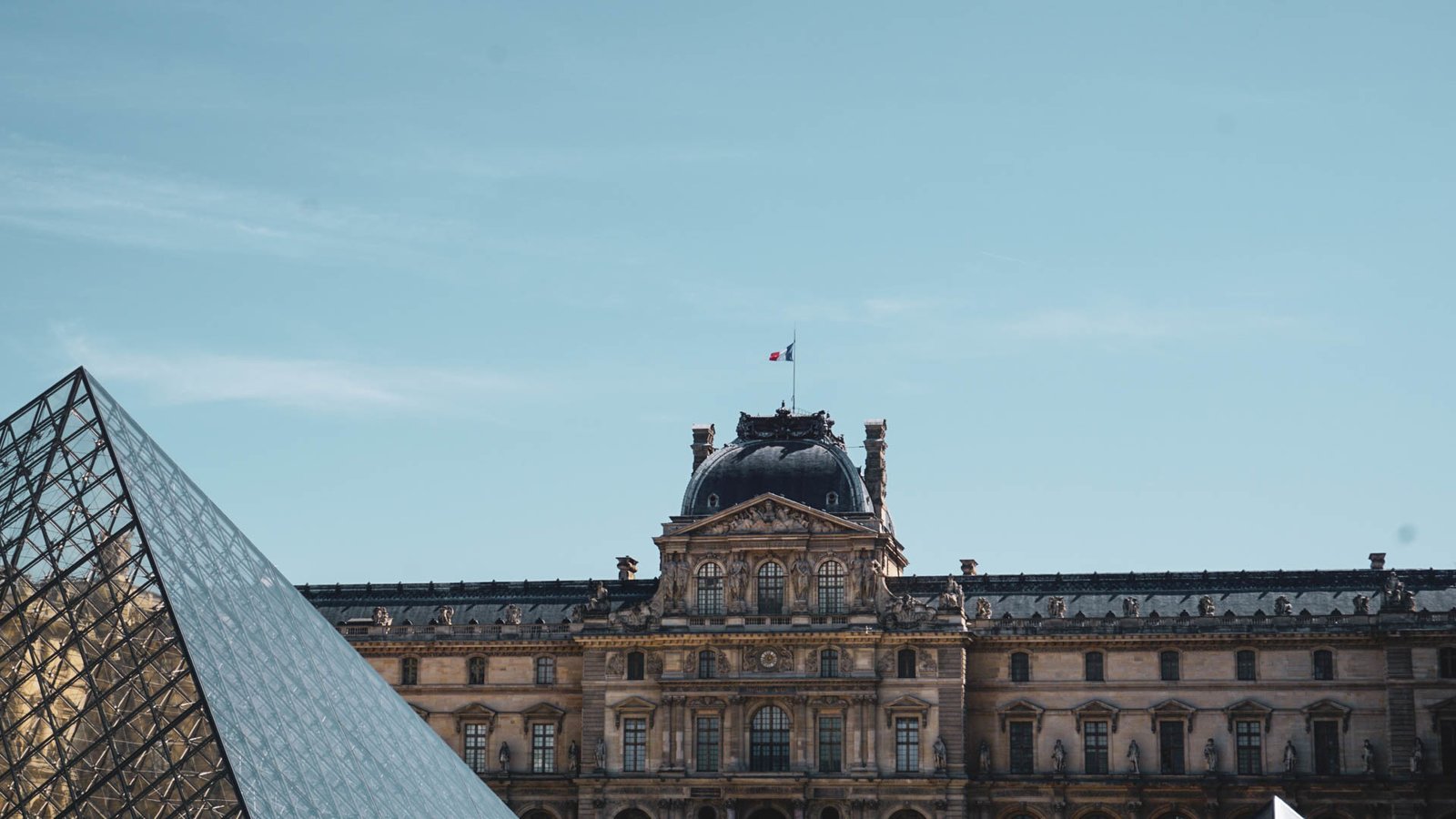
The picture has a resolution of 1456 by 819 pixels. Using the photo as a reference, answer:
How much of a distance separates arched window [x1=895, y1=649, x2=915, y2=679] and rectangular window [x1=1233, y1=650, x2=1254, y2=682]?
426 inches

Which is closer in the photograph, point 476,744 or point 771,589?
point 771,589

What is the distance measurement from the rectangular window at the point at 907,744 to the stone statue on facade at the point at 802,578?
17.0 feet

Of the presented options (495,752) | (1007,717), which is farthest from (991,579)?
(495,752)

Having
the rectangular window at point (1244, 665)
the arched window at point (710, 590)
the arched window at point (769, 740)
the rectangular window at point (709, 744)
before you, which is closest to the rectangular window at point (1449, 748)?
the rectangular window at point (1244, 665)

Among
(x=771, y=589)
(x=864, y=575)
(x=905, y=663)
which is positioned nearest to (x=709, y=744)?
(x=771, y=589)

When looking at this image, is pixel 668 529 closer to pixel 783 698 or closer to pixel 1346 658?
pixel 783 698

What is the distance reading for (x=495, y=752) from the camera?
86188mm

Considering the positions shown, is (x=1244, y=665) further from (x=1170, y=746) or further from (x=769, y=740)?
(x=769, y=740)

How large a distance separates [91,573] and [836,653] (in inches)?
1665

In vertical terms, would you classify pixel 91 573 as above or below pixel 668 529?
below

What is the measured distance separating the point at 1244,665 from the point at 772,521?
16.7 metres

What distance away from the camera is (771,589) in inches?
3305

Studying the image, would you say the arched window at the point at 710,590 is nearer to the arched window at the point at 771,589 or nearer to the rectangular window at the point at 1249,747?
the arched window at the point at 771,589

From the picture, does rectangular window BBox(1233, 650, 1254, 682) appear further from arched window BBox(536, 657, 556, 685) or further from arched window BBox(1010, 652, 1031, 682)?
arched window BBox(536, 657, 556, 685)
